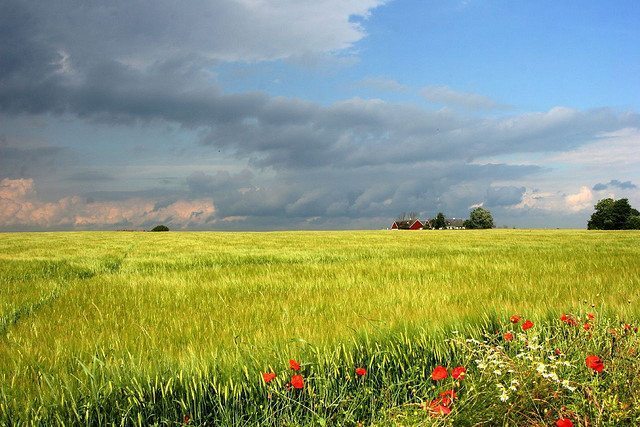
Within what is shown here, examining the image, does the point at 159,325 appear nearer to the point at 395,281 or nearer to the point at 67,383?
the point at 67,383

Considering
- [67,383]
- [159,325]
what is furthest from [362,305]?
[67,383]

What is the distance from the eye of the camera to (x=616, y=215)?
91.2 meters

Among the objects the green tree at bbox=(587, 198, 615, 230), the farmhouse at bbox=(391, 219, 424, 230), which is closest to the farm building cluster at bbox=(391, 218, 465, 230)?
the farmhouse at bbox=(391, 219, 424, 230)

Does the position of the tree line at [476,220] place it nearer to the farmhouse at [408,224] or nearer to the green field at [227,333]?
the farmhouse at [408,224]

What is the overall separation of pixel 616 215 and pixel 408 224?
48348 mm

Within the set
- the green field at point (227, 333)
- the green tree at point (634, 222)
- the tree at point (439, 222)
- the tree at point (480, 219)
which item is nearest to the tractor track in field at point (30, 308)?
the green field at point (227, 333)

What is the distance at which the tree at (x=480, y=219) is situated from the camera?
112 meters

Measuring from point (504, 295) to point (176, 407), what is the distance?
507cm

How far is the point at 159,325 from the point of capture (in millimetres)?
5086

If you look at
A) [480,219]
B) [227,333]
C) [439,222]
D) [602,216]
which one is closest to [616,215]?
[602,216]

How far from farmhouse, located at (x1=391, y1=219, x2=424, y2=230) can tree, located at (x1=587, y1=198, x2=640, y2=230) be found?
41.4 metres

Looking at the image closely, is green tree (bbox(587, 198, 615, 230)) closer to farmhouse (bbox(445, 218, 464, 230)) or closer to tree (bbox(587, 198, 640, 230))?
tree (bbox(587, 198, 640, 230))

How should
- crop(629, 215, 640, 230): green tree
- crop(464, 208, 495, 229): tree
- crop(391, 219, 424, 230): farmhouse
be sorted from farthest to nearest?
crop(391, 219, 424, 230): farmhouse → crop(464, 208, 495, 229): tree → crop(629, 215, 640, 230): green tree

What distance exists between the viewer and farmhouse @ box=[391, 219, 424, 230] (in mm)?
121125
